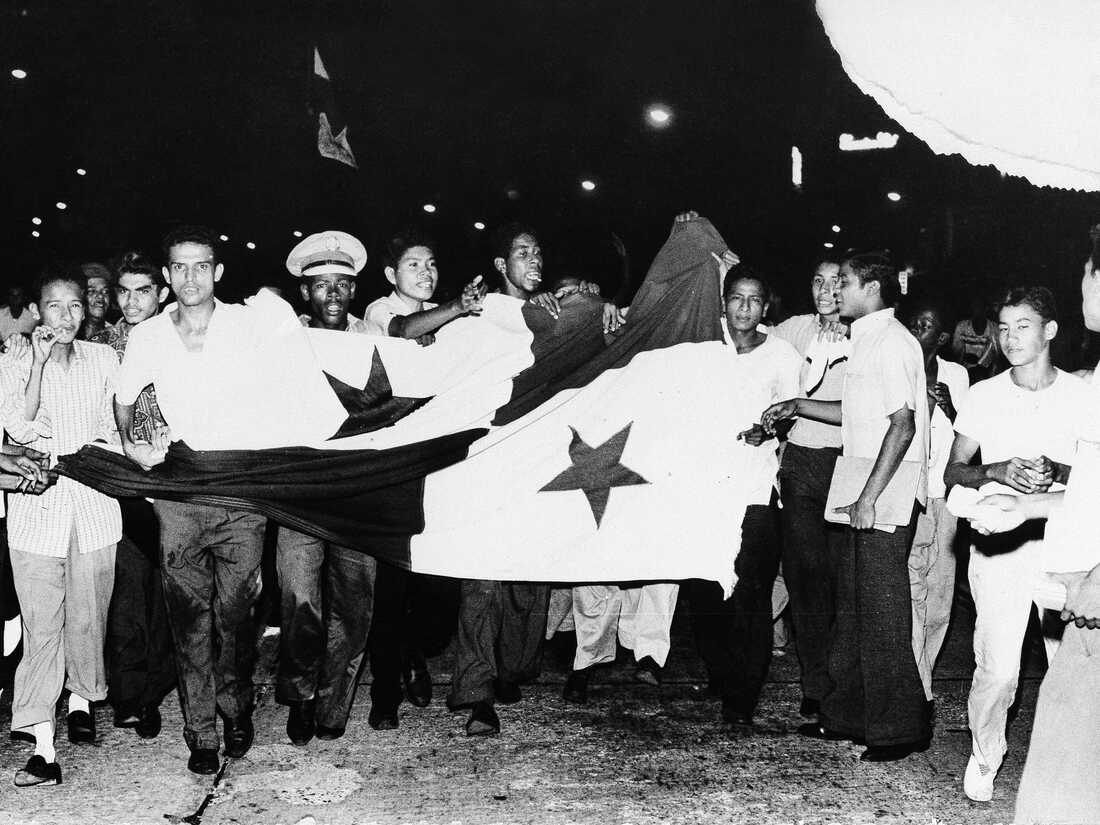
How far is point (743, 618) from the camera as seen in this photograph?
4457mm

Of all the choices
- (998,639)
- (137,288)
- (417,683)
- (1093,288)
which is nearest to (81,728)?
(417,683)

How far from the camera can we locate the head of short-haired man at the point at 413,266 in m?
4.91

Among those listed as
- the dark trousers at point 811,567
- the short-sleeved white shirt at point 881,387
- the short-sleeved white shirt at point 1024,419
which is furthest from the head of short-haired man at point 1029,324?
the dark trousers at point 811,567

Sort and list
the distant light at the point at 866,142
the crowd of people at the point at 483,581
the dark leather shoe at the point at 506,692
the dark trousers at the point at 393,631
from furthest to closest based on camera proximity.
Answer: the distant light at the point at 866,142, the dark leather shoe at the point at 506,692, the dark trousers at the point at 393,631, the crowd of people at the point at 483,581

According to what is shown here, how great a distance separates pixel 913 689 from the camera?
3934 millimetres

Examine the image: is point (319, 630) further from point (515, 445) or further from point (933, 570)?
point (933, 570)

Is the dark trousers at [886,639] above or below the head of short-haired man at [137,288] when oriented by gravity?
below

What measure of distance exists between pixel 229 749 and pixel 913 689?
265 centimetres

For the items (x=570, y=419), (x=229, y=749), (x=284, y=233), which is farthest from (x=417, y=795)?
(x=284, y=233)

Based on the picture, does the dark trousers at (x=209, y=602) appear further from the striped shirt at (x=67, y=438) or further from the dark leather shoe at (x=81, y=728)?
the dark leather shoe at (x=81, y=728)

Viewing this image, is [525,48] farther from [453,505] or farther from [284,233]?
[284,233]

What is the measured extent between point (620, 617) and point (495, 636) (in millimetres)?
806

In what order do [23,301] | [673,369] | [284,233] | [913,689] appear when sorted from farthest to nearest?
[284,233]
[23,301]
[673,369]
[913,689]

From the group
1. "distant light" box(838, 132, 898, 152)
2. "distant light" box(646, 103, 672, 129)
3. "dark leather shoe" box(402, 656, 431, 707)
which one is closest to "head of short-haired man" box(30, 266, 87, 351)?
"dark leather shoe" box(402, 656, 431, 707)
